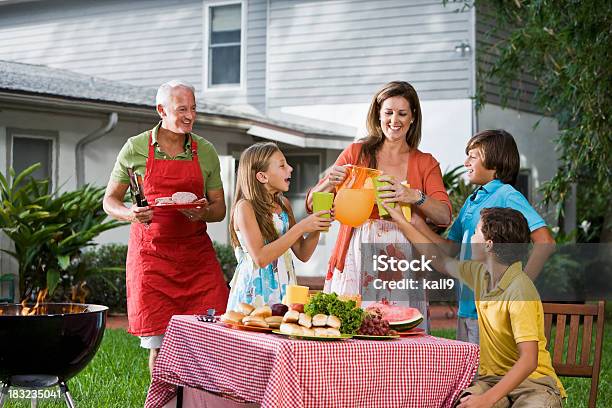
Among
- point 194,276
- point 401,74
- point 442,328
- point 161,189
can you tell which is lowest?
point 442,328

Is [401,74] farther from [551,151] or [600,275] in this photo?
[600,275]

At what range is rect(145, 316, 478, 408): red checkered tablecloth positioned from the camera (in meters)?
3.30

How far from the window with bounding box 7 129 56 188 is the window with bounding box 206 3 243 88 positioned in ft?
17.7

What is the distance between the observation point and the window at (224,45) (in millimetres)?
18297

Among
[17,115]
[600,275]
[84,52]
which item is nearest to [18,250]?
[17,115]

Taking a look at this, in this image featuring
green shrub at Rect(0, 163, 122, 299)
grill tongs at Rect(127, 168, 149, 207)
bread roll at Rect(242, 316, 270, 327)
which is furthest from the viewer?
green shrub at Rect(0, 163, 122, 299)

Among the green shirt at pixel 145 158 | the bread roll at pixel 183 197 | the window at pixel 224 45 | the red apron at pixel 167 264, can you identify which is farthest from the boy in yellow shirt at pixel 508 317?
the window at pixel 224 45

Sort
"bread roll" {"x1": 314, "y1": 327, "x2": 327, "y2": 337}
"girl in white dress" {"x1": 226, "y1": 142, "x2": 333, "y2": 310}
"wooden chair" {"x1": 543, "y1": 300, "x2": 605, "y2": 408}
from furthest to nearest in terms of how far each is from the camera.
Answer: "wooden chair" {"x1": 543, "y1": 300, "x2": 605, "y2": 408}, "girl in white dress" {"x1": 226, "y1": 142, "x2": 333, "y2": 310}, "bread roll" {"x1": 314, "y1": 327, "x2": 327, "y2": 337}

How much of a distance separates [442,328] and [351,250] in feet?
24.9

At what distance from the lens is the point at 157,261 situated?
511cm

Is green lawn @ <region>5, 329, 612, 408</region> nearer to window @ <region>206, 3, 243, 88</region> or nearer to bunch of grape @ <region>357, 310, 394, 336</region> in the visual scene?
bunch of grape @ <region>357, 310, 394, 336</region>

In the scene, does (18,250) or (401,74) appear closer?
(18,250)

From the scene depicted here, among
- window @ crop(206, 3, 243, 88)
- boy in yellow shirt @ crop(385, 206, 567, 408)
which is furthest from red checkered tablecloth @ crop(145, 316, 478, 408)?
window @ crop(206, 3, 243, 88)

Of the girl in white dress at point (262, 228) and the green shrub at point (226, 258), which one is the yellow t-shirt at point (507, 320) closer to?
the girl in white dress at point (262, 228)
